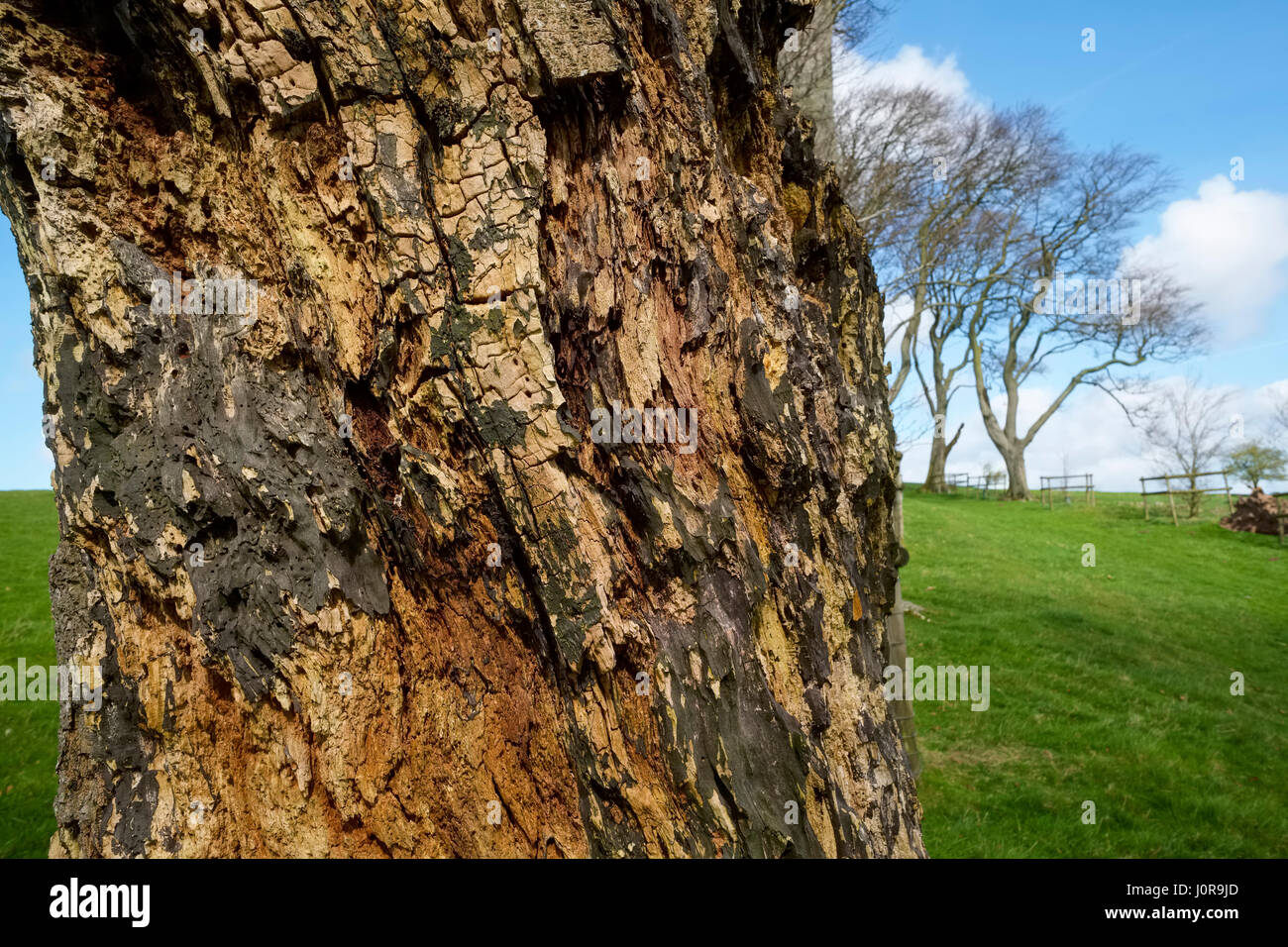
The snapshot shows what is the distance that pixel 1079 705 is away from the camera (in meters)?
7.77

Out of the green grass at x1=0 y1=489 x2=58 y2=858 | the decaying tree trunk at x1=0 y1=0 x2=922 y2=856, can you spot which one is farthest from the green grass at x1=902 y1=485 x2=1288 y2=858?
the green grass at x1=0 y1=489 x2=58 y2=858

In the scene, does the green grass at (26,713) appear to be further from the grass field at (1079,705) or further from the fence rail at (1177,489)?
the fence rail at (1177,489)

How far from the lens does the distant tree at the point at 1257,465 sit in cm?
1803

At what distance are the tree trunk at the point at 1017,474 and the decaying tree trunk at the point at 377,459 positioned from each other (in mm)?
28279

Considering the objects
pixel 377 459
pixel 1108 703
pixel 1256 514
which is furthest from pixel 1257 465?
pixel 377 459

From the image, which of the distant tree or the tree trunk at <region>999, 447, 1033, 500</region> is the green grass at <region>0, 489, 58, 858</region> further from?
the tree trunk at <region>999, 447, 1033, 500</region>

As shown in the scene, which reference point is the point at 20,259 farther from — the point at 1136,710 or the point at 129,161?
the point at 1136,710

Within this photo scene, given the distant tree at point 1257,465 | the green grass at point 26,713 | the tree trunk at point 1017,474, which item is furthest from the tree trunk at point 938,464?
Answer: the green grass at point 26,713

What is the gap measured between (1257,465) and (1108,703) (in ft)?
49.4

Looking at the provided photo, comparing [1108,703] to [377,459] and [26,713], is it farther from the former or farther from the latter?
[26,713]
